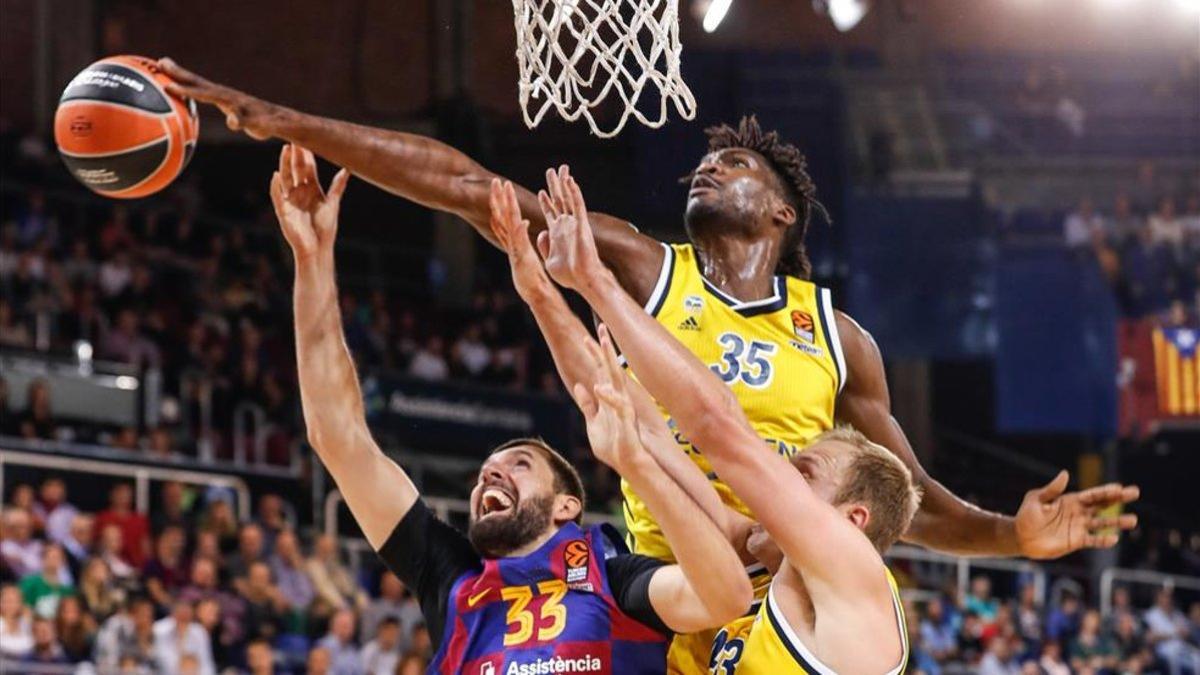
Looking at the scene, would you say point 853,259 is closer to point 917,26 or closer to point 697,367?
point 917,26

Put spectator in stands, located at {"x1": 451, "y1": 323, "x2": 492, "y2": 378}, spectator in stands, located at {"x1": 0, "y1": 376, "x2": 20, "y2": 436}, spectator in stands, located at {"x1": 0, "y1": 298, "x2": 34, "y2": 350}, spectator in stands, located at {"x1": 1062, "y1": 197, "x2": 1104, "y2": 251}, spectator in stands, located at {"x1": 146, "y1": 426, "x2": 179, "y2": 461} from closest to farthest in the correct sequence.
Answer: spectator in stands, located at {"x1": 0, "y1": 376, "x2": 20, "y2": 436} < spectator in stands, located at {"x1": 146, "y1": 426, "x2": 179, "y2": 461} < spectator in stands, located at {"x1": 0, "y1": 298, "x2": 34, "y2": 350} < spectator in stands, located at {"x1": 451, "y1": 323, "x2": 492, "y2": 378} < spectator in stands, located at {"x1": 1062, "y1": 197, "x2": 1104, "y2": 251}

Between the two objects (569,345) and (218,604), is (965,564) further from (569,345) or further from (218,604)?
(569,345)

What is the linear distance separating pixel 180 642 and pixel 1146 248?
1235cm

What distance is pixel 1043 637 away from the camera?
17.8 metres

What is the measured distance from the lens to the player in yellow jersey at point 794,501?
4398 mm

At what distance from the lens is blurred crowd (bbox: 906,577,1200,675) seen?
53.6 feet

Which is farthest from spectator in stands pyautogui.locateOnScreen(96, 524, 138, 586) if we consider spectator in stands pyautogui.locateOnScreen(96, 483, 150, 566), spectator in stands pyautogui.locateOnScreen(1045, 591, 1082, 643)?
spectator in stands pyautogui.locateOnScreen(1045, 591, 1082, 643)

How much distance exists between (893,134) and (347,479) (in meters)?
16.4

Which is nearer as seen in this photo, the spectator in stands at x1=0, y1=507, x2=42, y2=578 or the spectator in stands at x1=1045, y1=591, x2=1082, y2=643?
the spectator in stands at x1=0, y1=507, x2=42, y2=578

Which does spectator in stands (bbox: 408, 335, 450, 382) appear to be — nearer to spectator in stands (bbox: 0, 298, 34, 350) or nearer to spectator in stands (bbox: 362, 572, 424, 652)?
spectator in stands (bbox: 0, 298, 34, 350)

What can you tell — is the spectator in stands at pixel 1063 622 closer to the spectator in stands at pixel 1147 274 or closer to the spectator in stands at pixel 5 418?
the spectator in stands at pixel 1147 274

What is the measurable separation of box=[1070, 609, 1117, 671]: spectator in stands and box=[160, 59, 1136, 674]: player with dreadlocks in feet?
39.1

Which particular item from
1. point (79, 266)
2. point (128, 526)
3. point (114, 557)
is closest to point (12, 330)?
point (79, 266)

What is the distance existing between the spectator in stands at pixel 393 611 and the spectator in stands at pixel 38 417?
2.64 metres
